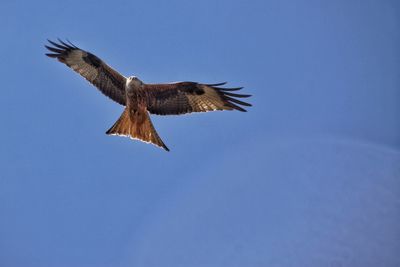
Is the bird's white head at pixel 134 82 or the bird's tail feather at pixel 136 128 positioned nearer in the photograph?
the bird's tail feather at pixel 136 128

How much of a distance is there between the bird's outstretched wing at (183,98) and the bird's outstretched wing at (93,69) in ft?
1.79

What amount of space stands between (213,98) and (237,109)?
1.73 feet

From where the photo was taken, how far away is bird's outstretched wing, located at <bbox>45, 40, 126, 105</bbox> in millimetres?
9547

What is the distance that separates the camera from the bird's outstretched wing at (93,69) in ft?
31.3

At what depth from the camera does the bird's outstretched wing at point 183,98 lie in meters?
9.38

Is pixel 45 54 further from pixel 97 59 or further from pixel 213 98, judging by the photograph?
pixel 213 98

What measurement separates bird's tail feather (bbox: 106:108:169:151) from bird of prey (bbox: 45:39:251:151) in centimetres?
12

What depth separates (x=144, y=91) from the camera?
9.30 meters

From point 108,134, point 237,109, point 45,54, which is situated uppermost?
point 237,109

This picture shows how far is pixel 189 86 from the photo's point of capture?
9.55m

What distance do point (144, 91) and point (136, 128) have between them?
0.81 m

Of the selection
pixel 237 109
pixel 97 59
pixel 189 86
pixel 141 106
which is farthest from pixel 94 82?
pixel 237 109

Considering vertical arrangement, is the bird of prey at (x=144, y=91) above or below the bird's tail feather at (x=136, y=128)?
above

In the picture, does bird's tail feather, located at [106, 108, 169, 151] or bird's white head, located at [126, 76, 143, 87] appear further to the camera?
bird's white head, located at [126, 76, 143, 87]
